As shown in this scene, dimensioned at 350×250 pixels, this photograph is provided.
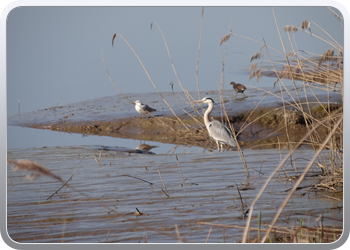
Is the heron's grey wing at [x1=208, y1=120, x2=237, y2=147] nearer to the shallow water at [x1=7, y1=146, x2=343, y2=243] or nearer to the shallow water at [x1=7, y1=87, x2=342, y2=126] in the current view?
the shallow water at [x1=7, y1=146, x2=343, y2=243]

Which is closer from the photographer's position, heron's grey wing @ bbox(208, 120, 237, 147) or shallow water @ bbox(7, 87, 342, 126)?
heron's grey wing @ bbox(208, 120, 237, 147)

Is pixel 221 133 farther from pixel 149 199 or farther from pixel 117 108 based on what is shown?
pixel 117 108

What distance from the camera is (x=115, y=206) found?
354cm

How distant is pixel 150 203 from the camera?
3.58 metres

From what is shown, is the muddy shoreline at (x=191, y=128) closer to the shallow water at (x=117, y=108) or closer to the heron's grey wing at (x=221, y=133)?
the shallow water at (x=117, y=108)

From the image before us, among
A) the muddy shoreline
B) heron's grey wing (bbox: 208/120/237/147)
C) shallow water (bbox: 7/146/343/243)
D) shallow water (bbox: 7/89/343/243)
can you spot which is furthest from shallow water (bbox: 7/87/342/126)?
shallow water (bbox: 7/146/343/243)

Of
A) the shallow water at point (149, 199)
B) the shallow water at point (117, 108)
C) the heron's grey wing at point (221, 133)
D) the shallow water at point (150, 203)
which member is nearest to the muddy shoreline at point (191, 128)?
the shallow water at point (117, 108)

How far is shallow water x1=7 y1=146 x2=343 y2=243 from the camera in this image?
296cm

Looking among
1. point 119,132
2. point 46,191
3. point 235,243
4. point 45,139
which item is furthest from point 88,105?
point 235,243

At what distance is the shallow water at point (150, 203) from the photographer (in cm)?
296

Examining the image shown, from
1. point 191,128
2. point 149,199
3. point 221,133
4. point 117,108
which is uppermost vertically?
point 149,199

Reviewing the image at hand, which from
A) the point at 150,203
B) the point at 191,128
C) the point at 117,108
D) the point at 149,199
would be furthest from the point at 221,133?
the point at 117,108
